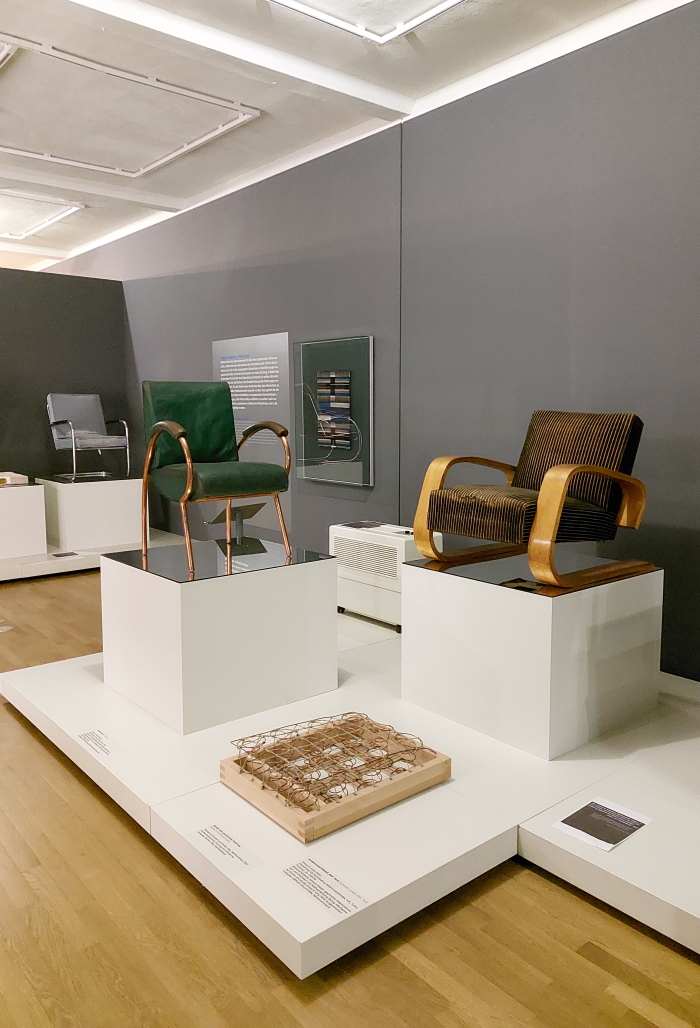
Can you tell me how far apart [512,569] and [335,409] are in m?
2.65

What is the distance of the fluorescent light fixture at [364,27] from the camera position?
3.57m

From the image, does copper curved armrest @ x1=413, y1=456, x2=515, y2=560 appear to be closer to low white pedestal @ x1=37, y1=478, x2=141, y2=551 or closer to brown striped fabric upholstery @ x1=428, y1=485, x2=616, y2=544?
brown striped fabric upholstery @ x1=428, y1=485, x2=616, y2=544

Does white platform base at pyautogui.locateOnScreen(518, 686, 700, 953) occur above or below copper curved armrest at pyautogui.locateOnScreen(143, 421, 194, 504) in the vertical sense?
below

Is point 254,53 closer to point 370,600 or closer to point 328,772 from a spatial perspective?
point 370,600

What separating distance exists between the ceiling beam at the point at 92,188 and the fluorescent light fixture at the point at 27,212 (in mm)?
451

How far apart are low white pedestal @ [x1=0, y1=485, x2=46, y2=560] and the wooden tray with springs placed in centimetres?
394

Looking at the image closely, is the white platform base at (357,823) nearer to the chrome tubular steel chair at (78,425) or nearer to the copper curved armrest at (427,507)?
the copper curved armrest at (427,507)

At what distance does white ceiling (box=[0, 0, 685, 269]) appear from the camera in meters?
3.66

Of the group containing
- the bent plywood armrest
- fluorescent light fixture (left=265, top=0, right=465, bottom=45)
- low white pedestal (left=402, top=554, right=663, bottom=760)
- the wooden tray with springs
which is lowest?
the wooden tray with springs

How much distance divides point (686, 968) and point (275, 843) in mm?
1008

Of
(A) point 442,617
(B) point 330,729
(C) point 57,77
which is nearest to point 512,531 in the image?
(A) point 442,617

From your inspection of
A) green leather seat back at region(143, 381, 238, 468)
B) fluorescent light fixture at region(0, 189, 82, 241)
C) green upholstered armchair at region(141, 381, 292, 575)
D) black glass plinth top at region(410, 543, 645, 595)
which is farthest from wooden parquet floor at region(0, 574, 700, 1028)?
fluorescent light fixture at region(0, 189, 82, 241)

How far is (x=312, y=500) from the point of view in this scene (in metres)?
5.64

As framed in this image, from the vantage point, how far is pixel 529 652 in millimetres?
2658
